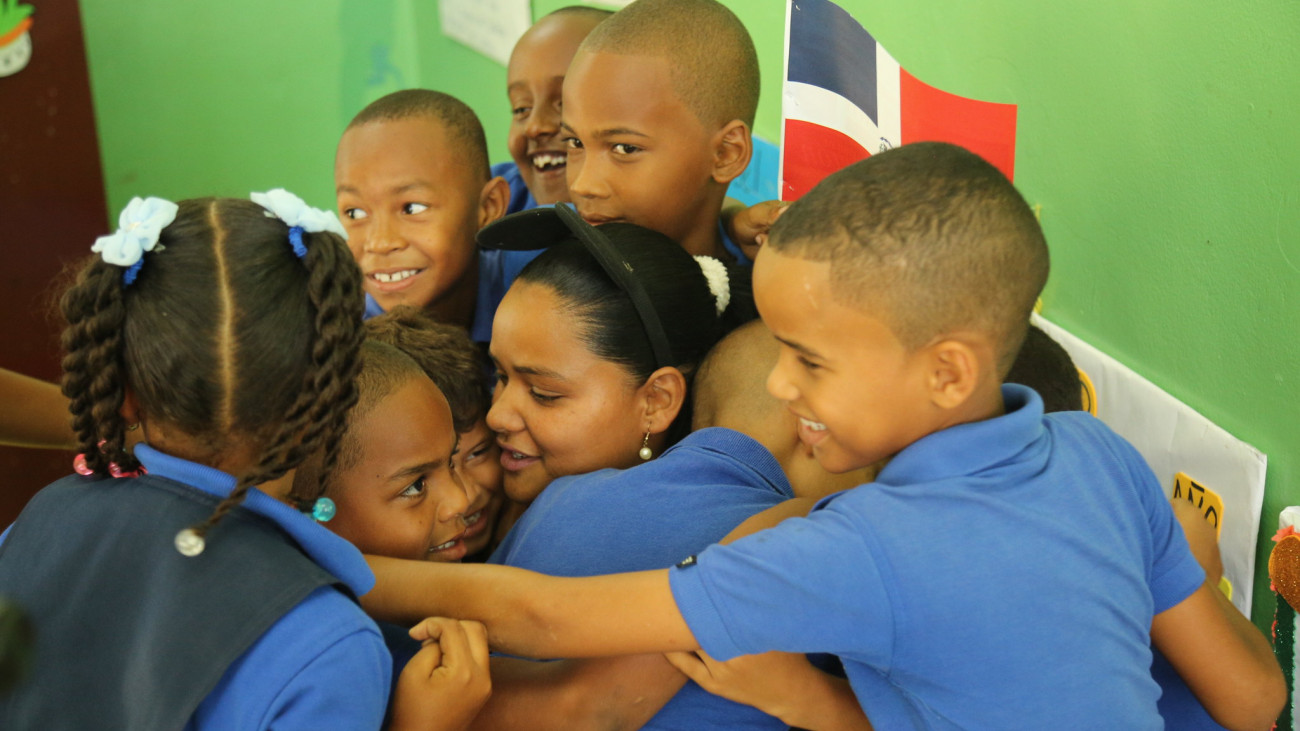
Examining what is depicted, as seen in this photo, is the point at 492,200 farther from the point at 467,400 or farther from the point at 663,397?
the point at 663,397

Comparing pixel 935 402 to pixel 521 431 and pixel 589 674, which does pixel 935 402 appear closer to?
pixel 589 674

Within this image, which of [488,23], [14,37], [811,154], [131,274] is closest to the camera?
[131,274]

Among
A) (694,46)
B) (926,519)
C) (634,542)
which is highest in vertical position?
(694,46)

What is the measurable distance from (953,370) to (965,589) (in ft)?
0.74

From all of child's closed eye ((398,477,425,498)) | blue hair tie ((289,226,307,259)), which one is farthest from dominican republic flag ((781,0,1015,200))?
blue hair tie ((289,226,307,259))

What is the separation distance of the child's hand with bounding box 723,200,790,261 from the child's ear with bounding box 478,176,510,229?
59cm

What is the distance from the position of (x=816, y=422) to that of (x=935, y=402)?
0.14 meters

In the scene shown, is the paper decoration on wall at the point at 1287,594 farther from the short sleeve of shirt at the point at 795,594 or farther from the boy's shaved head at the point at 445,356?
the boy's shaved head at the point at 445,356

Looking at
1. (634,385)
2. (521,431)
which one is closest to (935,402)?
(634,385)

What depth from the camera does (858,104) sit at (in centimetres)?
194

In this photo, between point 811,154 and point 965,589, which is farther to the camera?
point 811,154

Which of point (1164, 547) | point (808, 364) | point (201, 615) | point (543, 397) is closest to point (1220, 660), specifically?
point (1164, 547)

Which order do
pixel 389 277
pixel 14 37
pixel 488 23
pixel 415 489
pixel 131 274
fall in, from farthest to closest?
pixel 488 23 < pixel 14 37 < pixel 389 277 < pixel 415 489 < pixel 131 274

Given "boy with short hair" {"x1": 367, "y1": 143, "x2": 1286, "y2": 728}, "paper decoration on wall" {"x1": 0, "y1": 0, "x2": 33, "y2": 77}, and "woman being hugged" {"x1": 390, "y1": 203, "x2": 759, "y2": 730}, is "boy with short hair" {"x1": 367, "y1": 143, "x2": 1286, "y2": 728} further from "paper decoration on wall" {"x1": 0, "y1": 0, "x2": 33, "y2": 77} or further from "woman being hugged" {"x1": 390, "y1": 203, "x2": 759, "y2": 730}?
"paper decoration on wall" {"x1": 0, "y1": 0, "x2": 33, "y2": 77}
